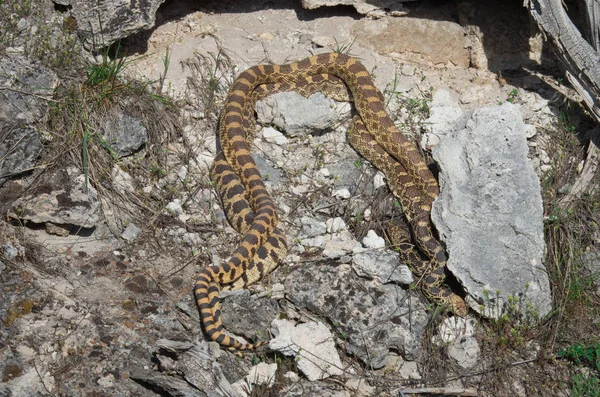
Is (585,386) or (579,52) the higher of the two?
(579,52)

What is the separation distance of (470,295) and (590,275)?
62.4 inches

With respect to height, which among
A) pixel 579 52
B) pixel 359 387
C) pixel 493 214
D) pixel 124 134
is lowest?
pixel 359 387

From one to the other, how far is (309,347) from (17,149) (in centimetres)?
422

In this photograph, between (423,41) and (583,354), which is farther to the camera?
(423,41)

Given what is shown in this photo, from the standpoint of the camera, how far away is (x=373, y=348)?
7500 millimetres

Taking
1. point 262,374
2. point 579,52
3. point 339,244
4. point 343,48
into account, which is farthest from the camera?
point 343,48

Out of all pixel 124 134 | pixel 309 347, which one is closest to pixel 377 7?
pixel 124 134

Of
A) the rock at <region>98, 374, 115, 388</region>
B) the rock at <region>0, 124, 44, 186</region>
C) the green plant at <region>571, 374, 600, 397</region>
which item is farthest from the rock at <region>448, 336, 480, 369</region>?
the rock at <region>0, 124, 44, 186</region>

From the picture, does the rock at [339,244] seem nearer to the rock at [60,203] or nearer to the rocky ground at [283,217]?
the rocky ground at [283,217]

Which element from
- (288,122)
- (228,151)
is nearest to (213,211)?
(228,151)

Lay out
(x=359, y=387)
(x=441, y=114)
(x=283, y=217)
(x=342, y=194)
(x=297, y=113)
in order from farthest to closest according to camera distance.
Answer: (x=441, y=114), (x=297, y=113), (x=342, y=194), (x=283, y=217), (x=359, y=387)

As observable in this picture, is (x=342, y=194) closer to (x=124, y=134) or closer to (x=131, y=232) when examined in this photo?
(x=131, y=232)

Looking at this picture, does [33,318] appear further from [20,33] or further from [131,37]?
[131,37]

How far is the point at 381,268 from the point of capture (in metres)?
8.16
